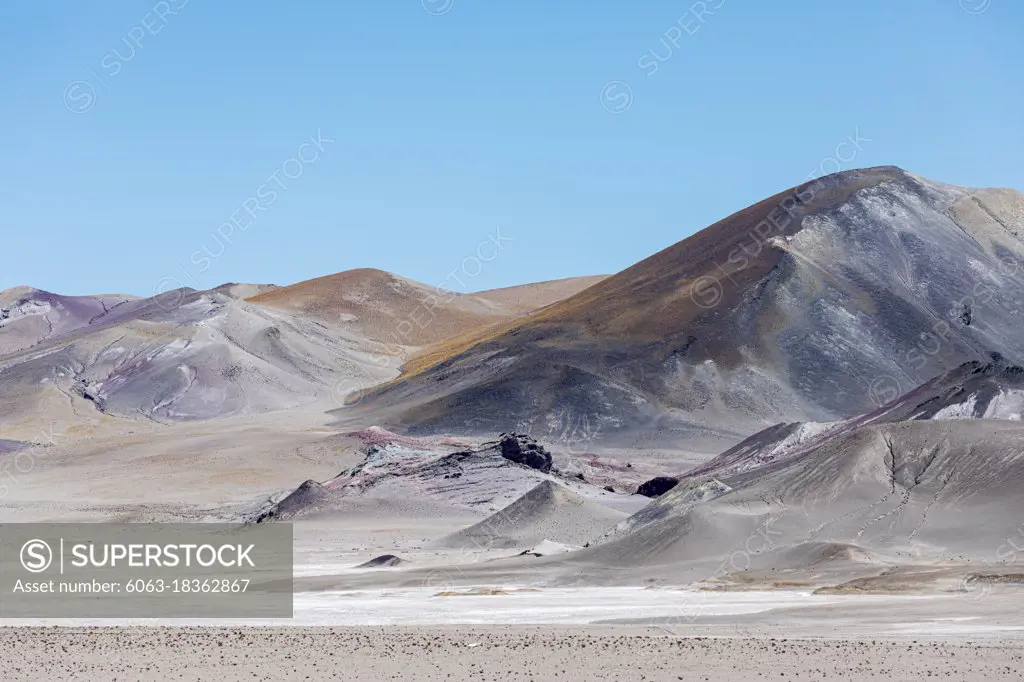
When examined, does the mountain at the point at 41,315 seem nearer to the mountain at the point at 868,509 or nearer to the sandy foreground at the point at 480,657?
the mountain at the point at 868,509

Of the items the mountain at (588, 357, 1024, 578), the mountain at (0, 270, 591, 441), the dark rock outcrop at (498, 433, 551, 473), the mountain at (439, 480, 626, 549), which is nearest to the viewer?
the mountain at (588, 357, 1024, 578)

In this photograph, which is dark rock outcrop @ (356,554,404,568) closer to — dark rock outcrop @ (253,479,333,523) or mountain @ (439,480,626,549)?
mountain @ (439,480,626,549)

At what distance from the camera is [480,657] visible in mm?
21438

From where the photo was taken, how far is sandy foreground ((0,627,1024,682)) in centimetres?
1947

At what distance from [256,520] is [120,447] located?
111ft

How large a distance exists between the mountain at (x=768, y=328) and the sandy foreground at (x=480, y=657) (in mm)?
63456

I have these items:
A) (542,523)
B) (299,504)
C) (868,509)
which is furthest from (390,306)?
(868,509)

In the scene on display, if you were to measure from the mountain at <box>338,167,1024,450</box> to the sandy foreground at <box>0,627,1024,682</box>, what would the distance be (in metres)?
63.5

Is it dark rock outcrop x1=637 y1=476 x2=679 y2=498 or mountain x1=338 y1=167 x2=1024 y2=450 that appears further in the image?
mountain x1=338 y1=167 x2=1024 y2=450

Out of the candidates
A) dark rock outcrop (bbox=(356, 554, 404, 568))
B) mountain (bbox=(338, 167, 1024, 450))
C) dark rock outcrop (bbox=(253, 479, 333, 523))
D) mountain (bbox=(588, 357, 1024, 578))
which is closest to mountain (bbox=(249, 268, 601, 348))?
mountain (bbox=(338, 167, 1024, 450))

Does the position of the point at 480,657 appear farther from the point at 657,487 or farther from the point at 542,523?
the point at 657,487

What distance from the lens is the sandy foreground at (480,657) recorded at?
1947 centimetres

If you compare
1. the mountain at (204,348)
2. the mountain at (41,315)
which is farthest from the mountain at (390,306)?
the mountain at (41,315)

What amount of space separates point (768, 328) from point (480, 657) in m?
78.6
